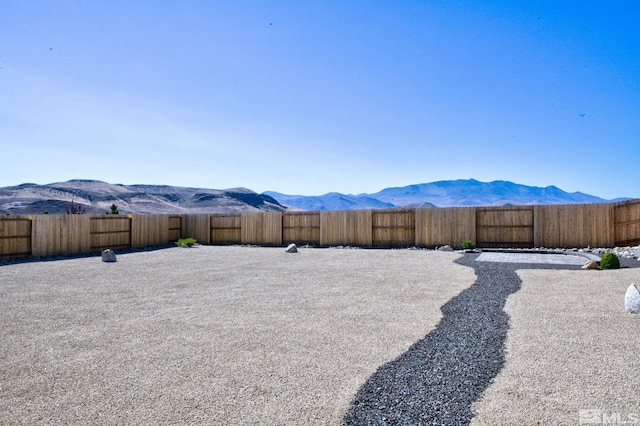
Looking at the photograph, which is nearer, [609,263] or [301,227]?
[609,263]

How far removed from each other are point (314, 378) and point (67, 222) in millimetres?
15369

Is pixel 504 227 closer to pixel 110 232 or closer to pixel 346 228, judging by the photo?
pixel 346 228

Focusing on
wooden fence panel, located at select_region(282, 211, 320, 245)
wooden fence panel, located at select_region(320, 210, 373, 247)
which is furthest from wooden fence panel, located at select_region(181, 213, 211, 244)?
wooden fence panel, located at select_region(320, 210, 373, 247)

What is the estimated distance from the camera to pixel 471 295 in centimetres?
661

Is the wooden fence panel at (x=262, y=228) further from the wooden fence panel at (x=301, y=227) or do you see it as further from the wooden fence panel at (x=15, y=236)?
the wooden fence panel at (x=15, y=236)

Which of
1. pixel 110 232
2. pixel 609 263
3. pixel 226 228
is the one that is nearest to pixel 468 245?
pixel 609 263

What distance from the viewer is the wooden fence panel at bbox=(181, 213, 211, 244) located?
840 inches

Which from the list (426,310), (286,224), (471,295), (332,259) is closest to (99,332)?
(426,310)

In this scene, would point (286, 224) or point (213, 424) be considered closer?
point (213, 424)

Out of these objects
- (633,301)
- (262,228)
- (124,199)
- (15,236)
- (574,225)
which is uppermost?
(124,199)

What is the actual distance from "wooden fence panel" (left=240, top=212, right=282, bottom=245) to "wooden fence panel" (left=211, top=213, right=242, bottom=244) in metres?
0.29

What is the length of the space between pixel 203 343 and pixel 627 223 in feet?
51.4

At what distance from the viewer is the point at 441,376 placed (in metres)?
3.27

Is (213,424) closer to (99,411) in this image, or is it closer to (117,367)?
(99,411)
